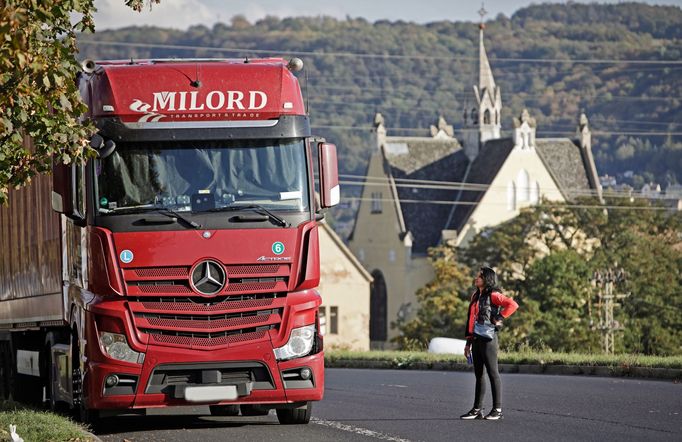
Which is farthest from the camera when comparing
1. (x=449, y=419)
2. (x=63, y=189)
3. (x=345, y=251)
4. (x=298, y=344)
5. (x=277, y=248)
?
(x=345, y=251)

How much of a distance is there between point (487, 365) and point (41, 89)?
6.23 meters

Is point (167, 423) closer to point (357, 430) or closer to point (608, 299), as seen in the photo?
point (357, 430)

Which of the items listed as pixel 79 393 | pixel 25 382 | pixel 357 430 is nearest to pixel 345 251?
pixel 25 382

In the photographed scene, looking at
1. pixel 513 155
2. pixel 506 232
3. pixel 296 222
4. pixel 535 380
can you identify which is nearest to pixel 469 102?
pixel 513 155

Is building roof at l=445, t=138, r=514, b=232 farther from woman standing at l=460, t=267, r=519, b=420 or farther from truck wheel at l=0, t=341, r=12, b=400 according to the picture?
woman standing at l=460, t=267, r=519, b=420

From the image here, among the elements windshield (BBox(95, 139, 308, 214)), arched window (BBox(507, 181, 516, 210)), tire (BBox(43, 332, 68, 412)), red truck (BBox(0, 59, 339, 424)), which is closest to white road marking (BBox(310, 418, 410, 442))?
red truck (BBox(0, 59, 339, 424))

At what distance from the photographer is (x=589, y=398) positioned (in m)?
19.8

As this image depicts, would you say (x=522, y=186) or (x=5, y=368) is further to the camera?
(x=522, y=186)

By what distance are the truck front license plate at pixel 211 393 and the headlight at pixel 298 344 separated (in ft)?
1.87

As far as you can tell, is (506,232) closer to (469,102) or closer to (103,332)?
(469,102)

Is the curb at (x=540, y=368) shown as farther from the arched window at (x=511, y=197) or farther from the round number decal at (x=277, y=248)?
the arched window at (x=511, y=197)

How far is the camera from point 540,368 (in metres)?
29.5

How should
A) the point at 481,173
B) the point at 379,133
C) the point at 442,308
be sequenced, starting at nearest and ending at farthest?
the point at 442,308, the point at 481,173, the point at 379,133

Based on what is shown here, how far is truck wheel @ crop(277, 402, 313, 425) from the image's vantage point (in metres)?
16.7
